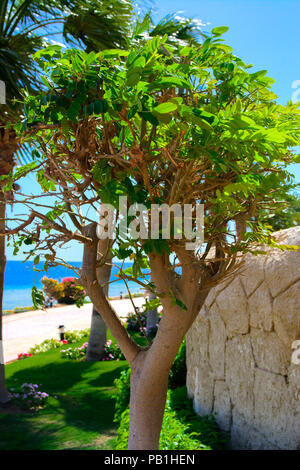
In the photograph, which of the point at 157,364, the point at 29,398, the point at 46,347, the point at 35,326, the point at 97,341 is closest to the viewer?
the point at 157,364

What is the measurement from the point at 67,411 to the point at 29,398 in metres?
0.91

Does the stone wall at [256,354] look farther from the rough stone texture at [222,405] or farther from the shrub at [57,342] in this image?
the shrub at [57,342]

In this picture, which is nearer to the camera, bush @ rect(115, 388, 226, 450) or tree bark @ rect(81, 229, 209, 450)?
tree bark @ rect(81, 229, 209, 450)

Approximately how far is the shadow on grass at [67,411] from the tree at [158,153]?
3.59 m

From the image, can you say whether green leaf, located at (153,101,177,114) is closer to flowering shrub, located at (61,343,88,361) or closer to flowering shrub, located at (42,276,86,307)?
flowering shrub, located at (61,343,88,361)

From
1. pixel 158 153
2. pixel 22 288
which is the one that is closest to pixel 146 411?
pixel 158 153

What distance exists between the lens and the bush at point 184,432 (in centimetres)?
521

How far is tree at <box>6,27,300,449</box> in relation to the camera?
2045 mm

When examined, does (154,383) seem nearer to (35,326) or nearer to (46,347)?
(46,347)

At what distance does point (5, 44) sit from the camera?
7.09m

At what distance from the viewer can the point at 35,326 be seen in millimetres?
20109

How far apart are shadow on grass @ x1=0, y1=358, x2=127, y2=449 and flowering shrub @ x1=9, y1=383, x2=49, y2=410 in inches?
6.6

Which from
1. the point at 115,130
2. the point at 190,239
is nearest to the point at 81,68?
the point at 115,130

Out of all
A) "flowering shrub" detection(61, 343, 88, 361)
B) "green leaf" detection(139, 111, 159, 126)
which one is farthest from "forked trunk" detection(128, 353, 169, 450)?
"flowering shrub" detection(61, 343, 88, 361)
